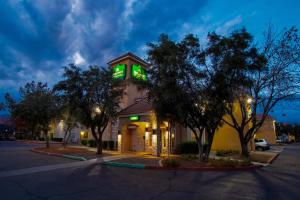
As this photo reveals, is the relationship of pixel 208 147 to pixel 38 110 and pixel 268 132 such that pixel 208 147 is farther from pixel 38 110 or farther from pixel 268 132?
pixel 268 132

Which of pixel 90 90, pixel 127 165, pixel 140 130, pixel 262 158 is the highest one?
pixel 90 90

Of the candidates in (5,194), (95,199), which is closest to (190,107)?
(95,199)

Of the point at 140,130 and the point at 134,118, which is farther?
the point at 140,130

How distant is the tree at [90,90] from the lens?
58.2 ft

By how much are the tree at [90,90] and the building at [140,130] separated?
6.30 feet

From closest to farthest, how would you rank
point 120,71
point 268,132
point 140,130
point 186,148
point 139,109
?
point 186,148, point 139,109, point 140,130, point 120,71, point 268,132

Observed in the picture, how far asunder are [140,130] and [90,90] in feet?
25.1

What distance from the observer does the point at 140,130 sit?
22297mm

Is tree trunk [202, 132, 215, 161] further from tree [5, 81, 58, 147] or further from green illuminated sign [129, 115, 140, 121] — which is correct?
tree [5, 81, 58, 147]

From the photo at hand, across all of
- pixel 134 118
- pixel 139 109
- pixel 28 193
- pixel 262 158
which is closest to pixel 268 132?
pixel 262 158

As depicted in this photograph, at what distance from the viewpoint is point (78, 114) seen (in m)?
17.9

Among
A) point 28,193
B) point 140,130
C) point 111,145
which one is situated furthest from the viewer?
point 111,145

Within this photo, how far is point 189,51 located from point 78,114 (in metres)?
11.4

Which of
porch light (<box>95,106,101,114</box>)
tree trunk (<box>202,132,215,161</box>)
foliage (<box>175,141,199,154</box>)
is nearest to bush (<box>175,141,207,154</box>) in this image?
foliage (<box>175,141,199,154</box>)
